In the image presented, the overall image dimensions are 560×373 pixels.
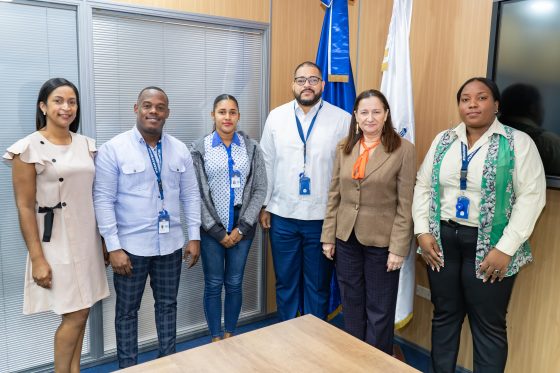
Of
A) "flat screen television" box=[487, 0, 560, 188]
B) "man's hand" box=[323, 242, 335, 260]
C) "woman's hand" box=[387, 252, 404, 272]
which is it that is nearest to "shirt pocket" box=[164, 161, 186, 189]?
"man's hand" box=[323, 242, 335, 260]

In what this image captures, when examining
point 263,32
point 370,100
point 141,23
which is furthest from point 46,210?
point 263,32

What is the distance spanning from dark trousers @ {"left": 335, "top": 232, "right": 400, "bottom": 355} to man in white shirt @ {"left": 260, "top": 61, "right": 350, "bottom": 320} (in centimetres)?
28

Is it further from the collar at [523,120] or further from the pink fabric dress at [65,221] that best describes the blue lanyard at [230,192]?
the collar at [523,120]

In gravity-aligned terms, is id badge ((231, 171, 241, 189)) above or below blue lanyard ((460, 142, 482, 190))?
below

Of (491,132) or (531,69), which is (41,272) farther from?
(531,69)

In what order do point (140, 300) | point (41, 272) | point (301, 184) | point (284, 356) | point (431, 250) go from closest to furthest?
point (284, 356)
point (41, 272)
point (431, 250)
point (140, 300)
point (301, 184)

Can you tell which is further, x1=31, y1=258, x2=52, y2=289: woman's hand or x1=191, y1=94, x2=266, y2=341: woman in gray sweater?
x1=191, y1=94, x2=266, y2=341: woman in gray sweater

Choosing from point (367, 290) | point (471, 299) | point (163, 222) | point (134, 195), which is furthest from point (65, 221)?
point (471, 299)

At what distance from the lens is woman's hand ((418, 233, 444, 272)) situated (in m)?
2.38

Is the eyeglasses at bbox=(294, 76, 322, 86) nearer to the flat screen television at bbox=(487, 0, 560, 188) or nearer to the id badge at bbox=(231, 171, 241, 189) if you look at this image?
the id badge at bbox=(231, 171, 241, 189)

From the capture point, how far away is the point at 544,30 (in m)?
2.30

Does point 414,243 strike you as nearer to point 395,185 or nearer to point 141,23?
point 395,185

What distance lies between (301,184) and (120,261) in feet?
3.81

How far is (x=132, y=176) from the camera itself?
2412 millimetres
